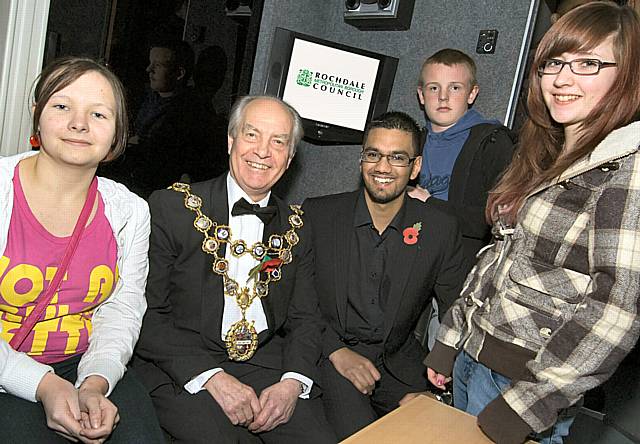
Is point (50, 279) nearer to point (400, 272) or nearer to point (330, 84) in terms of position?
point (400, 272)

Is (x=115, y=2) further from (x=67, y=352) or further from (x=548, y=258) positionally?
(x=548, y=258)

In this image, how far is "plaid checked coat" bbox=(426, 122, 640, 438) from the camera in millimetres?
1121

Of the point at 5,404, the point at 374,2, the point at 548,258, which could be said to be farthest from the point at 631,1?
the point at 5,404

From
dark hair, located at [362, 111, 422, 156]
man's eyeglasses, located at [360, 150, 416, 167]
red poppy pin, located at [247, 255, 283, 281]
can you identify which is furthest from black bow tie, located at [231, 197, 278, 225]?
dark hair, located at [362, 111, 422, 156]

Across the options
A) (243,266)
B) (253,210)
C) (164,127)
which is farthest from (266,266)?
(164,127)

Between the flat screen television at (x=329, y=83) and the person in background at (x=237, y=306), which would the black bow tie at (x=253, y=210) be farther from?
the flat screen television at (x=329, y=83)

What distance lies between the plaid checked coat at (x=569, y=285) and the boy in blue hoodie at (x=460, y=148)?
0.97 m

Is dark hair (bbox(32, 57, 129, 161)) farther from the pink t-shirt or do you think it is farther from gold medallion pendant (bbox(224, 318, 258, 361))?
gold medallion pendant (bbox(224, 318, 258, 361))

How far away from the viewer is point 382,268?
6.89 feet

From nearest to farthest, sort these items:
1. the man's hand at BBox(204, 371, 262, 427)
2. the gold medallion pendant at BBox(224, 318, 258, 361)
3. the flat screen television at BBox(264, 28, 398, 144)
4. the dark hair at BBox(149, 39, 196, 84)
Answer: the man's hand at BBox(204, 371, 262, 427) < the gold medallion pendant at BBox(224, 318, 258, 361) < the dark hair at BBox(149, 39, 196, 84) < the flat screen television at BBox(264, 28, 398, 144)

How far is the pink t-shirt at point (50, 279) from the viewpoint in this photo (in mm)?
1420

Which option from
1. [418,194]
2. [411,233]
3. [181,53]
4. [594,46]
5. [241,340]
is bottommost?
[241,340]

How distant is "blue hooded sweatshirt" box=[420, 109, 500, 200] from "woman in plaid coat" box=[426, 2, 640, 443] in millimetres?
995

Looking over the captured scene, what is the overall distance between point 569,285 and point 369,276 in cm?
93
